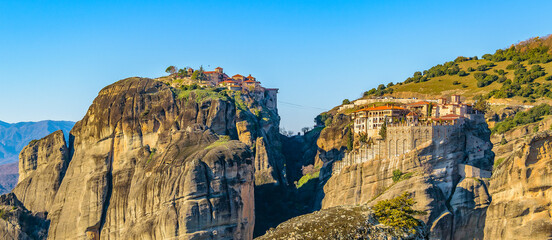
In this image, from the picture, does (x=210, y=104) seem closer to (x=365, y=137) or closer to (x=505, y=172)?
(x=365, y=137)

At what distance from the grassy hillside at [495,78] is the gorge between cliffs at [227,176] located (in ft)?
47.7

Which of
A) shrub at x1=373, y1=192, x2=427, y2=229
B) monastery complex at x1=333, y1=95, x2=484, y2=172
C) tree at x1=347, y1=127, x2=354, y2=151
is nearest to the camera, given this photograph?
shrub at x1=373, y1=192, x2=427, y2=229

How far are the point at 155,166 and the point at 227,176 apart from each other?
1181 cm

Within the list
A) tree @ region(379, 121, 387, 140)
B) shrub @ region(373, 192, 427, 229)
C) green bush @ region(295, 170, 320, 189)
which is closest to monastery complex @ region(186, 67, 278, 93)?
green bush @ region(295, 170, 320, 189)

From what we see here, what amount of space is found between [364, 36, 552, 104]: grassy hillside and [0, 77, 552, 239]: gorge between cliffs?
1454 cm

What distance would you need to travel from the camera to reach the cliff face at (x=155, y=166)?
92.6 meters

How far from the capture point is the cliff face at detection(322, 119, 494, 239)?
9212cm

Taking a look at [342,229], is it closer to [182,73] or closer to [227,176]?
[227,176]

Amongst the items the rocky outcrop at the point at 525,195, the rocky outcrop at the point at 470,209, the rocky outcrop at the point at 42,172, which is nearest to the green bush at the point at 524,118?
the rocky outcrop at the point at 470,209

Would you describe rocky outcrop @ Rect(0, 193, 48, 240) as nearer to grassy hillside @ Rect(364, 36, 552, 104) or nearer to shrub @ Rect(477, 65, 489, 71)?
grassy hillside @ Rect(364, 36, 552, 104)

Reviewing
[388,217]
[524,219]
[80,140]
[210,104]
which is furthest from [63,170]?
[388,217]

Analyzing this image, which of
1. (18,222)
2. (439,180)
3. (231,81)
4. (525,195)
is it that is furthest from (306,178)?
(18,222)

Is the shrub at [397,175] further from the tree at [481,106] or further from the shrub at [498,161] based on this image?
the tree at [481,106]

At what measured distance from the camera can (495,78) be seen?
12950 cm
